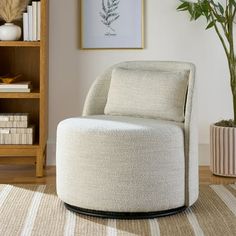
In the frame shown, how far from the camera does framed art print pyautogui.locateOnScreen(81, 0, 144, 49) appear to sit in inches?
187

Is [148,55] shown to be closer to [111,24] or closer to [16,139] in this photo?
[111,24]

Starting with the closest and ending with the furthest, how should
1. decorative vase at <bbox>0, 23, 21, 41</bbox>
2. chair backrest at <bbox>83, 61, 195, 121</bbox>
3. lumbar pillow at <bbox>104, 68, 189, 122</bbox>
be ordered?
lumbar pillow at <bbox>104, 68, 189, 122</bbox>
chair backrest at <bbox>83, 61, 195, 121</bbox>
decorative vase at <bbox>0, 23, 21, 41</bbox>

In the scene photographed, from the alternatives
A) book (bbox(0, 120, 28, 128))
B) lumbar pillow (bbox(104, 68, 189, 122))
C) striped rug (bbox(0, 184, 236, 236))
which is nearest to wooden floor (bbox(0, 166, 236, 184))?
book (bbox(0, 120, 28, 128))

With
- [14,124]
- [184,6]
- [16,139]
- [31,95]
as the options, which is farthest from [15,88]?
[184,6]

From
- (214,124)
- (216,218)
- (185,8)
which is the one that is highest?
(185,8)

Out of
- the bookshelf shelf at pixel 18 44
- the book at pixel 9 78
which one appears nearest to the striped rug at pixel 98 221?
the book at pixel 9 78

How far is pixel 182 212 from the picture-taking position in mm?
3461

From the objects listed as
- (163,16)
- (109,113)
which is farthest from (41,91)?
(163,16)

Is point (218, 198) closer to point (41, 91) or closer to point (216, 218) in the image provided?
point (216, 218)

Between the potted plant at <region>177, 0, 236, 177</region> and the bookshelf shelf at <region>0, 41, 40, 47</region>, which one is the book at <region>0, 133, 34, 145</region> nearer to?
the bookshelf shelf at <region>0, 41, 40, 47</region>

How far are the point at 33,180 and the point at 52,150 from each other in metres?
0.58

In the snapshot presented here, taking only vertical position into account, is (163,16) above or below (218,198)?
above

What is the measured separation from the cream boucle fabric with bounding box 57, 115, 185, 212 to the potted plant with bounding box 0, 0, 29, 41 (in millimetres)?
1269

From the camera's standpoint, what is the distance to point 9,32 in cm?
443
